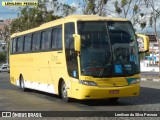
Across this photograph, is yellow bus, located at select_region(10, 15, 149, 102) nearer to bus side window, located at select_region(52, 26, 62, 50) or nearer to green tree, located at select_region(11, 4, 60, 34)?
bus side window, located at select_region(52, 26, 62, 50)

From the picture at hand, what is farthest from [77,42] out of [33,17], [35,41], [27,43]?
[33,17]

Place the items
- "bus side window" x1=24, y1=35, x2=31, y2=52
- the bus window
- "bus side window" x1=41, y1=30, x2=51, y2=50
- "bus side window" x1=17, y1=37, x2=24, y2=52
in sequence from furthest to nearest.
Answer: "bus side window" x1=17, y1=37, x2=24, y2=52, "bus side window" x1=24, y1=35, x2=31, y2=52, the bus window, "bus side window" x1=41, y1=30, x2=51, y2=50

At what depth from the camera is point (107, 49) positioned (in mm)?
15188

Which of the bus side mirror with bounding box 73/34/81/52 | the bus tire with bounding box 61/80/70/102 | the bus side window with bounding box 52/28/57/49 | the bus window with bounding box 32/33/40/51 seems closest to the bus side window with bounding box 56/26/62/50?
the bus side window with bounding box 52/28/57/49

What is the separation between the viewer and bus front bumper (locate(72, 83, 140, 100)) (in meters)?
14.8

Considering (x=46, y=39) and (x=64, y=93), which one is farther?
(x=46, y=39)

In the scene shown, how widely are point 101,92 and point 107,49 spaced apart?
1.44 m

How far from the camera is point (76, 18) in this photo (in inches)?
619

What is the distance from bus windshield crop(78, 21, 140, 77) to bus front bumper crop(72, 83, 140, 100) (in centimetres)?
43

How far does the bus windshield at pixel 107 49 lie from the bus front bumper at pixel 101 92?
0.43 meters

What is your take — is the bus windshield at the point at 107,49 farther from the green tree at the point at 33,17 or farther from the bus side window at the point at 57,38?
the green tree at the point at 33,17

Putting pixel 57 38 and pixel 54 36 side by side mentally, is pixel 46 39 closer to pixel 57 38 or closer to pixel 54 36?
pixel 54 36

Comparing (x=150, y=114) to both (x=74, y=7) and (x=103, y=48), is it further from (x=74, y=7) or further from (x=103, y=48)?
(x=74, y=7)

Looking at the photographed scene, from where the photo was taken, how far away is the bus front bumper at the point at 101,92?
14820mm
